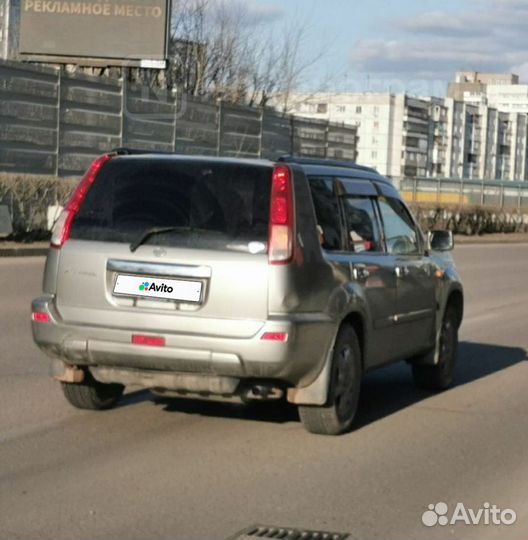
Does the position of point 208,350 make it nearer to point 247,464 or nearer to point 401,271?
point 247,464

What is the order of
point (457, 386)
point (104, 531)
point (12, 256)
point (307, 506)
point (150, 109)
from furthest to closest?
point (150, 109), point (12, 256), point (457, 386), point (307, 506), point (104, 531)

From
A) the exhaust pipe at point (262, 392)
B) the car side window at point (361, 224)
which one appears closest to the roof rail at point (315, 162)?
the car side window at point (361, 224)

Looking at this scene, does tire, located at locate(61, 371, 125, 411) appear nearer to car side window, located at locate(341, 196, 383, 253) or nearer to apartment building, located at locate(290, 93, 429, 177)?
car side window, located at locate(341, 196, 383, 253)

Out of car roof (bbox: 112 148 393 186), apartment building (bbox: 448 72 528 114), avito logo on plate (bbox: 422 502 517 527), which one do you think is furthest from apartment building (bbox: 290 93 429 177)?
avito logo on plate (bbox: 422 502 517 527)

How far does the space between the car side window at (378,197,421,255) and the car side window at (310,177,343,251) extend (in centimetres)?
93

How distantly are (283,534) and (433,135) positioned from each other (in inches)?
5099

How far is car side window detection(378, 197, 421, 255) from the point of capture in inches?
351

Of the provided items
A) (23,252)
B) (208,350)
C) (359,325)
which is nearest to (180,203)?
(208,350)

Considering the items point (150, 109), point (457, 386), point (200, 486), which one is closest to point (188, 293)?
point (200, 486)

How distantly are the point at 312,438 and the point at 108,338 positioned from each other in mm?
1523

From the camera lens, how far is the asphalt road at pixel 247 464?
5848 mm

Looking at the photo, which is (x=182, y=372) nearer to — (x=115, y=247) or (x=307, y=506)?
(x=115, y=247)

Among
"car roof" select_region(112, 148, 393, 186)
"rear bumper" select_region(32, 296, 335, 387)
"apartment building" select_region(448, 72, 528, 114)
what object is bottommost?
"rear bumper" select_region(32, 296, 335, 387)

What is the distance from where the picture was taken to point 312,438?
307 inches
